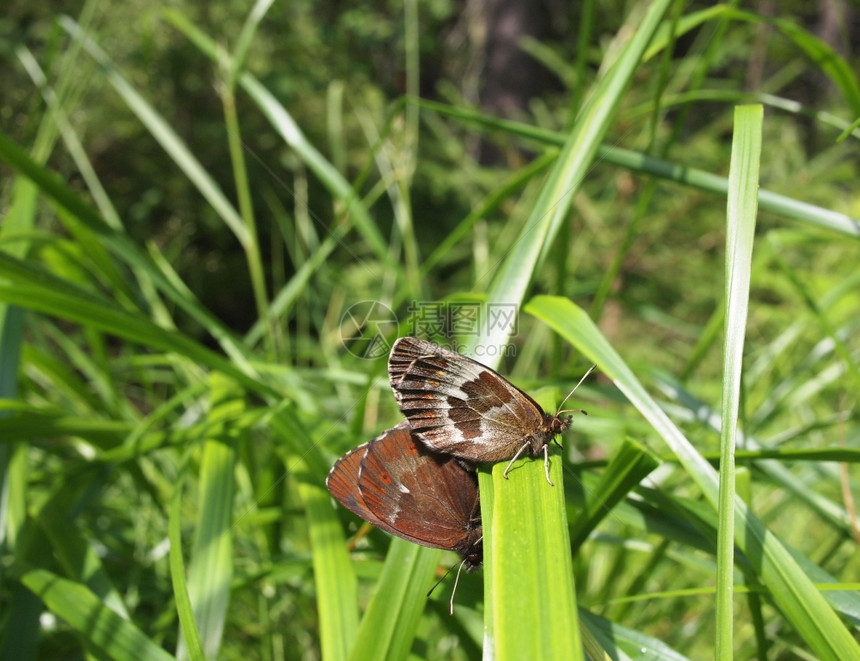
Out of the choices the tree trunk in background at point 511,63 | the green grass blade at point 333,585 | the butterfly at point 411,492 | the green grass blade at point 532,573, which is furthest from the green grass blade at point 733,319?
the tree trunk in background at point 511,63

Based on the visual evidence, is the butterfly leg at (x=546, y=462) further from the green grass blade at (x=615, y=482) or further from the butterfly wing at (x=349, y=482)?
the butterfly wing at (x=349, y=482)

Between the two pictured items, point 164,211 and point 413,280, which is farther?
point 164,211

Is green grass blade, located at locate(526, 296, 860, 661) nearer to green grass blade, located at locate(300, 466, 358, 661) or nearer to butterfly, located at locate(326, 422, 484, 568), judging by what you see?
butterfly, located at locate(326, 422, 484, 568)

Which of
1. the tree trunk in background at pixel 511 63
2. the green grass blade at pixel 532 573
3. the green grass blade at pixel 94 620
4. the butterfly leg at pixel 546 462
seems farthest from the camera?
the tree trunk in background at pixel 511 63

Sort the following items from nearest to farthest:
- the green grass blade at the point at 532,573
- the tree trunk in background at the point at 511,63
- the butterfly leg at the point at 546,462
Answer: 1. the green grass blade at the point at 532,573
2. the butterfly leg at the point at 546,462
3. the tree trunk in background at the point at 511,63

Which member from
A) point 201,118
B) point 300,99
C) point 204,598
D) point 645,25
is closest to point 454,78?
point 300,99

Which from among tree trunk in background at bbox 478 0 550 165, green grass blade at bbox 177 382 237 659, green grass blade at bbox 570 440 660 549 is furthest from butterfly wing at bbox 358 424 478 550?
tree trunk in background at bbox 478 0 550 165

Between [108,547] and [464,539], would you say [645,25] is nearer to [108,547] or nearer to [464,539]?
[464,539]

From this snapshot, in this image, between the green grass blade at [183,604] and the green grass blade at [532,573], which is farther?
the green grass blade at [183,604]
